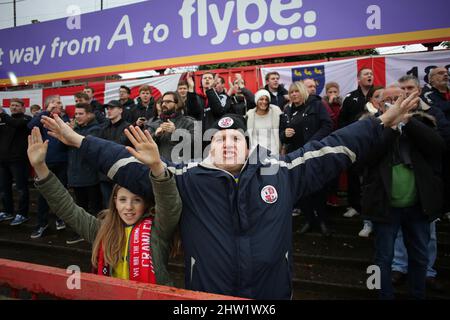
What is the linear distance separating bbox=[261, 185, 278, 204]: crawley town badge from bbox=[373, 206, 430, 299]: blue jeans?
1.27 m

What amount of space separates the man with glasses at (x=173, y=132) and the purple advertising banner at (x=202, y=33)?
208cm

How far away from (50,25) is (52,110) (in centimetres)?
403

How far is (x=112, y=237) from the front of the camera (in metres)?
1.73

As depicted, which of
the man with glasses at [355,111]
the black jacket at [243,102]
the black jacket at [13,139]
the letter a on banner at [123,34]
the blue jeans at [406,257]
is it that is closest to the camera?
the blue jeans at [406,257]

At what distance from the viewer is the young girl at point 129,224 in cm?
155

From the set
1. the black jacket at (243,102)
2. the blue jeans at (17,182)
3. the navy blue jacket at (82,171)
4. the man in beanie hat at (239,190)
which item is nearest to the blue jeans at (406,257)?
the man in beanie hat at (239,190)

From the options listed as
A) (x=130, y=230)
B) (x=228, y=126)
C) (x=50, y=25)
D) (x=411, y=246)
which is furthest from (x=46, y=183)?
(x=50, y=25)

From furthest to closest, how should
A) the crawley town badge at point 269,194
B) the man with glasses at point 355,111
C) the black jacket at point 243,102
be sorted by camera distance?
the black jacket at point 243,102 → the man with glasses at point 355,111 → the crawley town badge at point 269,194

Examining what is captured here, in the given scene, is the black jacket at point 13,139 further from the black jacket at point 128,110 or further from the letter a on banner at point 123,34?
the letter a on banner at point 123,34

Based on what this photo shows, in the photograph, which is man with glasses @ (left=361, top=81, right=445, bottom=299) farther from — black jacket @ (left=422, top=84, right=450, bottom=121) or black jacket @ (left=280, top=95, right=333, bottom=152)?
black jacket @ (left=280, top=95, right=333, bottom=152)

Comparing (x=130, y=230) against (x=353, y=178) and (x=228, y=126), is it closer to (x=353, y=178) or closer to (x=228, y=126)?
(x=228, y=126)

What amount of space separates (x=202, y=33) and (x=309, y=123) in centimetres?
271

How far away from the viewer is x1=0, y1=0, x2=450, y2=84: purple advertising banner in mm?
4273

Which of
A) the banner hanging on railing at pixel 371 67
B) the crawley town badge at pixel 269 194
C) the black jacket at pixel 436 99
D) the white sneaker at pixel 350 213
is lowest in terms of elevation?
the white sneaker at pixel 350 213
